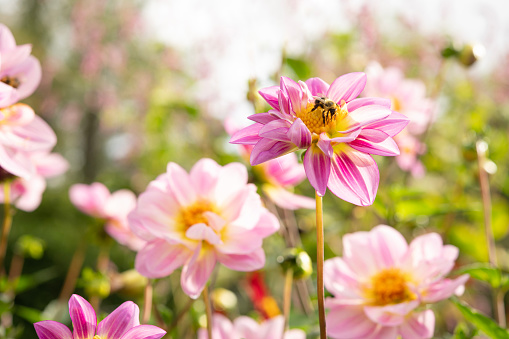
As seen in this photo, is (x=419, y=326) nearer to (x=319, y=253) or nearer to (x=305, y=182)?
(x=319, y=253)

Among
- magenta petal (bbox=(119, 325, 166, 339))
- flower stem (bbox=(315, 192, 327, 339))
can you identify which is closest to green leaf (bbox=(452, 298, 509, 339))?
flower stem (bbox=(315, 192, 327, 339))

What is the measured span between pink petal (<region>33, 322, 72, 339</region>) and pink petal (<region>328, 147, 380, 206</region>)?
0.62 feet

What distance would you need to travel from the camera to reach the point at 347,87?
0.36 m

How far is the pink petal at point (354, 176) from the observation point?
0.33m

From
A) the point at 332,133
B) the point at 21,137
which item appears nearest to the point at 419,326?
the point at 332,133

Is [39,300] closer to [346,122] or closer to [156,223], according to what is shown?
[156,223]

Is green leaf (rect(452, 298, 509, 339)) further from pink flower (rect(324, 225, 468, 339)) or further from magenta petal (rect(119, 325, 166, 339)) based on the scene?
magenta petal (rect(119, 325, 166, 339))

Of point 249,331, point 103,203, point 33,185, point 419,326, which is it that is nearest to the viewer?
point 419,326

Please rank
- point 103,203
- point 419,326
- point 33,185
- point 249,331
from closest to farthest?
1. point 419,326
2. point 249,331
3. point 33,185
4. point 103,203

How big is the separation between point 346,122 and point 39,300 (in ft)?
5.66

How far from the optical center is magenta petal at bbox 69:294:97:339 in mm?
297

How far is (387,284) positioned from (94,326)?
10.6 inches

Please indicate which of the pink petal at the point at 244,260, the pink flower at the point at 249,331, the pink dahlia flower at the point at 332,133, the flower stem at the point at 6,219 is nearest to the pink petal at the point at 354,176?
the pink dahlia flower at the point at 332,133

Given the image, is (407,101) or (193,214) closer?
(193,214)
